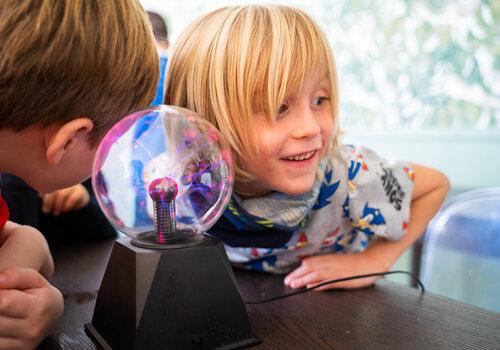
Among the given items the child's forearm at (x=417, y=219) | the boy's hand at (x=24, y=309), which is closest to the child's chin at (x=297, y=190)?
the child's forearm at (x=417, y=219)

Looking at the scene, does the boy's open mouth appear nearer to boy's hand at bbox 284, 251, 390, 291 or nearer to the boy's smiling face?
the boy's smiling face

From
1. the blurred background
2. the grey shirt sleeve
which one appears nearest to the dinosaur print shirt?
the grey shirt sleeve

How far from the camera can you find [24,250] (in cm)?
59

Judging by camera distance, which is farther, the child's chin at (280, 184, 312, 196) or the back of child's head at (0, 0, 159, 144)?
the child's chin at (280, 184, 312, 196)

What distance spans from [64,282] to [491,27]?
1.47m

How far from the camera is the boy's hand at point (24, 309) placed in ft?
1.44

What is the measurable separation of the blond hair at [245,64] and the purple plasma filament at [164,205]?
20cm

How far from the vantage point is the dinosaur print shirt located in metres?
0.74

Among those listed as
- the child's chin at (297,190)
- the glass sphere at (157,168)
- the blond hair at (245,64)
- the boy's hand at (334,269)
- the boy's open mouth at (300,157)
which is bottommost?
the boy's hand at (334,269)

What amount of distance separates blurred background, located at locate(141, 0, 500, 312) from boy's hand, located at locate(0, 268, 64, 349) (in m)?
1.04

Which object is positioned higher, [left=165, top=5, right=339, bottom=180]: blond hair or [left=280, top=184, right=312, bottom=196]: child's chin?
[left=165, top=5, right=339, bottom=180]: blond hair

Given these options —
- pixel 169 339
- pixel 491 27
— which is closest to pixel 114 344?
pixel 169 339

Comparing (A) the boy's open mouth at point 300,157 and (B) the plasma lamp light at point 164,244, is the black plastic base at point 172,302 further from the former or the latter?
(A) the boy's open mouth at point 300,157

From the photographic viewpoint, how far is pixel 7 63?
0.42 meters
